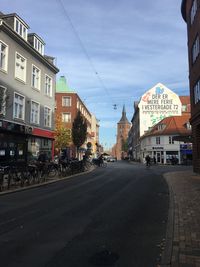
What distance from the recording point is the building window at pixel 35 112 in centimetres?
3072

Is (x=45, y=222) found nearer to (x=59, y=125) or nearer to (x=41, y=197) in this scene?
(x=41, y=197)

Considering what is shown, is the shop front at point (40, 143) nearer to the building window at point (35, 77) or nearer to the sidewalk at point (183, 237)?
the building window at point (35, 77)

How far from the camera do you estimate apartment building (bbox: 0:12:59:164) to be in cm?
2564

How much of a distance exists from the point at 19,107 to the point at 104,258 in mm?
23534

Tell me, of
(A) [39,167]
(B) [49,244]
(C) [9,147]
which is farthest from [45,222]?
(C) [9,147]

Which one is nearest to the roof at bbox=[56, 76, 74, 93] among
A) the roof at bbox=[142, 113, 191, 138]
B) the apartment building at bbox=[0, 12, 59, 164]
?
the roof at bbox=[142, 113, 191, 138]

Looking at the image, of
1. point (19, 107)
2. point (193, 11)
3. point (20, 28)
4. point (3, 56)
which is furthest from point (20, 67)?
point (193, 11)

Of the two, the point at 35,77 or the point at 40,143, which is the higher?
the point at 35,77

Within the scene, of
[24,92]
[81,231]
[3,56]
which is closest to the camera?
[81,231]

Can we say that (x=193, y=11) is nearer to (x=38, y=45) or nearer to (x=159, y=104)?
(x=38, y=45)

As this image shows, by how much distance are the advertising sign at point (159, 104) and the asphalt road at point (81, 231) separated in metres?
75.0

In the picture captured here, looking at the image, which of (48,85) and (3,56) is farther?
(48,85)

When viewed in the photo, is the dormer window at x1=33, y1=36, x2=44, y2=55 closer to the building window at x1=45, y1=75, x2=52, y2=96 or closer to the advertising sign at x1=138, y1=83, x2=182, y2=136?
the building window at x1=45, y1=75, x2=52, y2=96

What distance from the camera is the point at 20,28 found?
28.7 m
